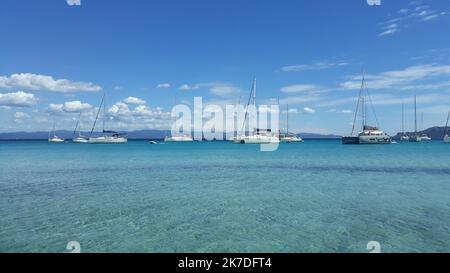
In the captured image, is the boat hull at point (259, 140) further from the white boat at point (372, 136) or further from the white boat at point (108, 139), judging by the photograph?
the white boat at point (108, 139)

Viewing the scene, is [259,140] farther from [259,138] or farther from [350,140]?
[350,140]

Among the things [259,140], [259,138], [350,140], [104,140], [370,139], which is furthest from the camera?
[104,140]

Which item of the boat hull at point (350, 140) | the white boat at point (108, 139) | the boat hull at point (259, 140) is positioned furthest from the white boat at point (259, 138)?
the white boat at point (108, 139)

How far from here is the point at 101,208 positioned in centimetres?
1692

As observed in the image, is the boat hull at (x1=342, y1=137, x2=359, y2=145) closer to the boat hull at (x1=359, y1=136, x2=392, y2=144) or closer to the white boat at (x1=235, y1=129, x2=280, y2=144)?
the boat hull at (x1=359, y1=136, x2=392, y2=144)

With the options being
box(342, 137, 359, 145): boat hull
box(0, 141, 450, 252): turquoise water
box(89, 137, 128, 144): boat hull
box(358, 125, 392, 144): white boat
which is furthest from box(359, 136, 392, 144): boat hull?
box(89, 137, 128, 144): boat hull

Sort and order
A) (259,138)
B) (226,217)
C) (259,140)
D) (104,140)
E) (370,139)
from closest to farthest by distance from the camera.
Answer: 1. (226,217)
2. (370,139)
3. (259,140)
4. (259,138)
5. (104,140)

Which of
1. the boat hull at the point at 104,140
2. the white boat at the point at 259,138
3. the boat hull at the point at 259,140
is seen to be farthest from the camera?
the boat hull at the point at 104,140

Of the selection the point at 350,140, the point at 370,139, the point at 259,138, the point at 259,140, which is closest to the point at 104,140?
the point at 259,138

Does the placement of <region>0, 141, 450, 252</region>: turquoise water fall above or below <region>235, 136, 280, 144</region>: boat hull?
below
